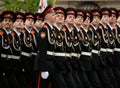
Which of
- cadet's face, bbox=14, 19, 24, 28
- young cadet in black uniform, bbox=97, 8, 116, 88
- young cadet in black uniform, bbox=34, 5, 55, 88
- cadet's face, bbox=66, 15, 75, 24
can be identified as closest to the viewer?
young cadet in black uniform, bbox=34, 5, 55, 88

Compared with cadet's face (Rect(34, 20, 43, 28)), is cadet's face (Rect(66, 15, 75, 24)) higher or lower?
higher

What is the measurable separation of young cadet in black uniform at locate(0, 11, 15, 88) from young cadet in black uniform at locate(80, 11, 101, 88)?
1481 mm

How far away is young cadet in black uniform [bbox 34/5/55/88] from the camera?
808cm

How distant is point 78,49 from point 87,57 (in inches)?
13.4

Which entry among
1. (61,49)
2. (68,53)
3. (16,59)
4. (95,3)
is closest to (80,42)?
(68,53)

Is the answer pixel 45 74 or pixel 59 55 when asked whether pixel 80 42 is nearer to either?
pixel 59 55

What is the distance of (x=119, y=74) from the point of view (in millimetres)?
9773

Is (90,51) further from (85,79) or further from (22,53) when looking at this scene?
(22,53)

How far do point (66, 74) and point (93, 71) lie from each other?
43.0 inches

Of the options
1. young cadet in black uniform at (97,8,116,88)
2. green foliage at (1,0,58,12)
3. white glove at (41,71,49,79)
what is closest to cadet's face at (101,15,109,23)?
young cadet in black uniform at (97,8,116,88)

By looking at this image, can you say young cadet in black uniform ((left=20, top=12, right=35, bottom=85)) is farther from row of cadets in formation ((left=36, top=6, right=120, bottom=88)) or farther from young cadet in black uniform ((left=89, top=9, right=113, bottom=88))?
young cadet in black uniform ((left=89, top=9, right=113, bottom=88))

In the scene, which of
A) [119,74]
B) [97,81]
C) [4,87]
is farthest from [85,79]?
[4,87]

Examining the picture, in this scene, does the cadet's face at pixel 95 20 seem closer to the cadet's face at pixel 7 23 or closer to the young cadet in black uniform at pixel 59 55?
the young cadet in black uniform at pixel 59 55

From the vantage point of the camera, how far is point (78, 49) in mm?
8859
